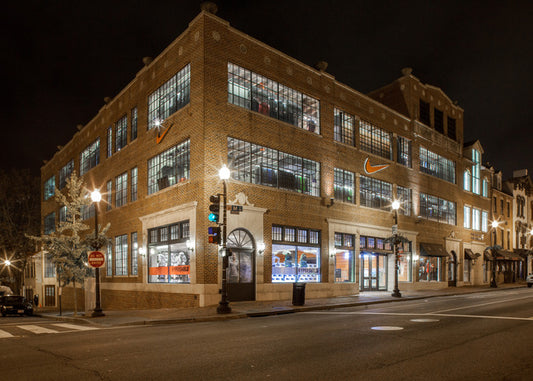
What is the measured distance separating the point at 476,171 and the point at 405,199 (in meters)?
14.4

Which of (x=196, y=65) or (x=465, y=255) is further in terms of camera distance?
(x=465, y=255)

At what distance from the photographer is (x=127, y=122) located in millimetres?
30281

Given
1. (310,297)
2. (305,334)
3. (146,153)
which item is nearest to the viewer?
(305,334)

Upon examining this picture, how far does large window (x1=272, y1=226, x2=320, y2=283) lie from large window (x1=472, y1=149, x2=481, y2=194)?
2499 cm

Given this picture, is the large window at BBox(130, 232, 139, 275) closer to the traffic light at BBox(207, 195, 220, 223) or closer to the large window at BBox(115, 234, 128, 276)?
the large window at BBox(115, 234, 128, 276)

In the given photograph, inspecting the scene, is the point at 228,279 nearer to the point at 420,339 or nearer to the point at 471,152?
the point at 420,339

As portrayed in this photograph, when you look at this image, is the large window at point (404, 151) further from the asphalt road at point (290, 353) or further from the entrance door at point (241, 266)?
the asphalt road at point (290, 353)

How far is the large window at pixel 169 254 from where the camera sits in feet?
73.8

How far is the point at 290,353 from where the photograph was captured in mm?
8398

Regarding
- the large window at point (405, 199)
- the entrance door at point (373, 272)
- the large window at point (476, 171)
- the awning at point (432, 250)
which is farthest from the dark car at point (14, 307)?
the large window at point (476, 171)

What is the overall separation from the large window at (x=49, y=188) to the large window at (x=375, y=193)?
33.8m

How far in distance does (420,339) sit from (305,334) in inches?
106

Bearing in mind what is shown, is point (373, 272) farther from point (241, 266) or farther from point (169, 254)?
point (169, 254)

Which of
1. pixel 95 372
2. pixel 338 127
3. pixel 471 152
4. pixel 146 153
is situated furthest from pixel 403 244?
pixel 95 372
